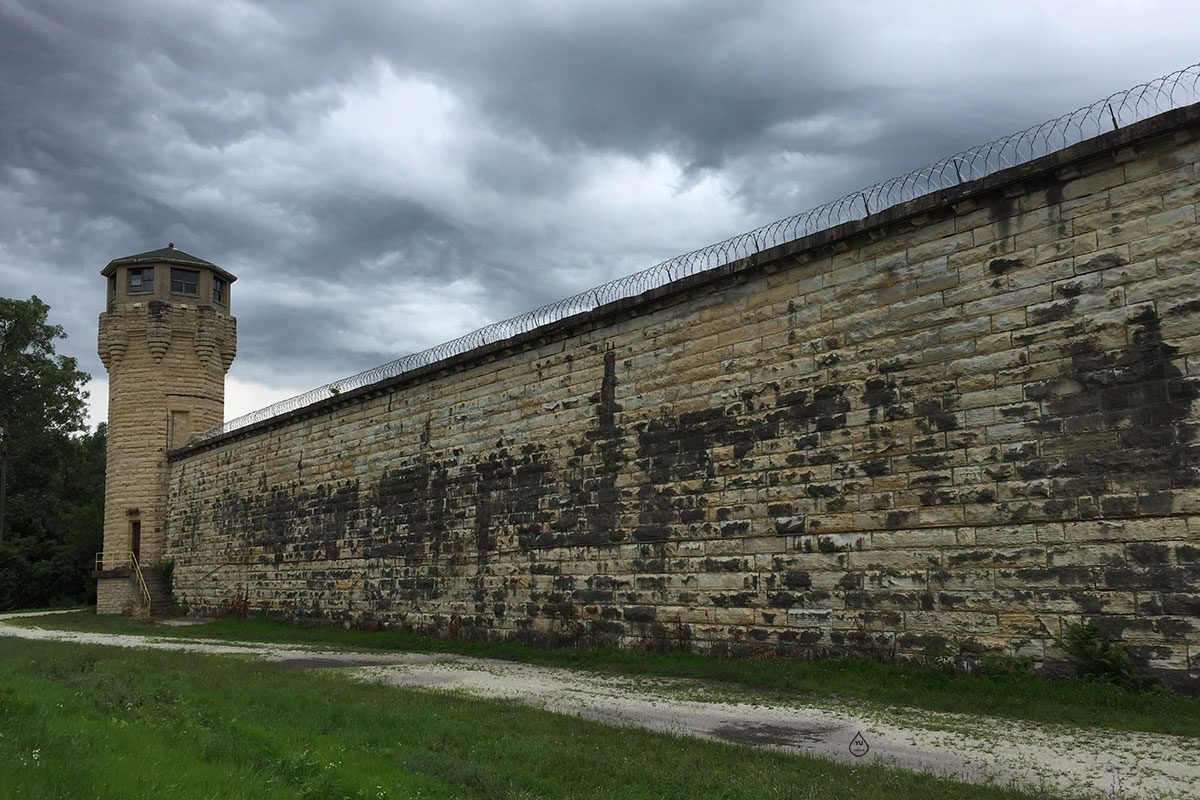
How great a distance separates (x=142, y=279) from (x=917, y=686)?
94.7 feet

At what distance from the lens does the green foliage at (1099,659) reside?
7340 millimetres

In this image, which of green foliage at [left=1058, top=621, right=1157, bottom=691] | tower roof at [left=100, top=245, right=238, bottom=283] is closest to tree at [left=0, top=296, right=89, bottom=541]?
tower roof at [left=100, top=245, right=238, bottom=283]

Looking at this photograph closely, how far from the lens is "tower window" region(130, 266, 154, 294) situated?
97.2 feet

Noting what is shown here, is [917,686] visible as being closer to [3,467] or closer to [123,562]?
[123,562]

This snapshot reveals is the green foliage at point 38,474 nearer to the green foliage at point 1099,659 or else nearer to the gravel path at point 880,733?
the gravel path at point 880,733

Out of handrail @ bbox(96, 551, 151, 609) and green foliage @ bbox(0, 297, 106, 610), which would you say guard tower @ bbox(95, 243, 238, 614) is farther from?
green foliage @ bbox(0, 297, 106, 610)

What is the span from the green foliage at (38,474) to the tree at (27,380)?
0.13ft

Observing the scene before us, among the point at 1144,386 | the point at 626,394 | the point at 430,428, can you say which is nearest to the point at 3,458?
the point at 430,428

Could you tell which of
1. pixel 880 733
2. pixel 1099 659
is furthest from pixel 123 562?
pixel 1099 659

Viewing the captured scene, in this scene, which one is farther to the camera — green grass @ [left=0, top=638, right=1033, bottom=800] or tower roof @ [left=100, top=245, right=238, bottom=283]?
tower roof @ [left=100, top=245, right=238, bottom=283]

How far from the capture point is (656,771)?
17.6 ft

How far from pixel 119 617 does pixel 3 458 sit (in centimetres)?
2032

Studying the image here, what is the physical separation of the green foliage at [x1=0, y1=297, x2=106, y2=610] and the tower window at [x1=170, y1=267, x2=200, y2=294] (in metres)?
12.4

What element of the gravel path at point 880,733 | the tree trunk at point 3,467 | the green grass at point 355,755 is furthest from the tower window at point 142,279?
the green grass at point 355,755
